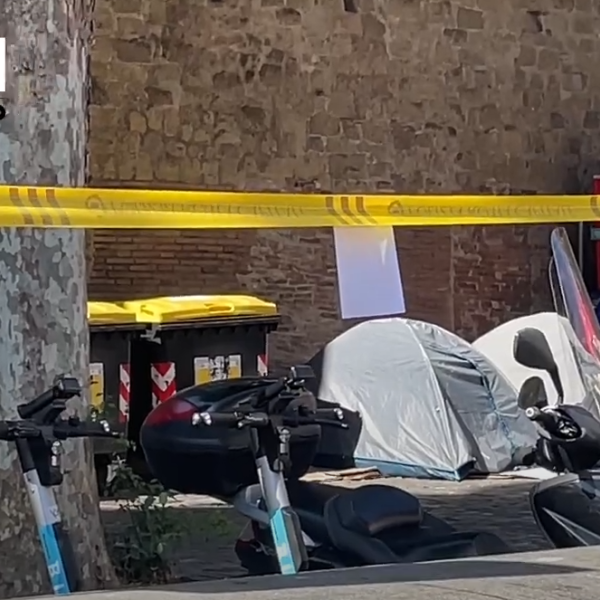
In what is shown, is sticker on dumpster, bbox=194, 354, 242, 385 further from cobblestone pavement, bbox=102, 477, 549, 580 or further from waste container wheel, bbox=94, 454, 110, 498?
waste container wheel, bbox=94, 454, 110, 498

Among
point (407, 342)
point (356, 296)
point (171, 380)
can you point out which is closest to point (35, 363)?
point (356, 296)

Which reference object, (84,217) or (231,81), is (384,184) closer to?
(231,81)

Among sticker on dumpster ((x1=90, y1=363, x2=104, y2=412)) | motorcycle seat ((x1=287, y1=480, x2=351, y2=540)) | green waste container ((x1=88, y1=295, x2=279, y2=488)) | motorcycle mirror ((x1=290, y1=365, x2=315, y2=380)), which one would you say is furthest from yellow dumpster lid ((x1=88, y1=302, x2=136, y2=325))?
motorcycle mirror ((x1=290, y1=365, x2=315, y2=380))

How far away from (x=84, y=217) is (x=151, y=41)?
704 centimetres

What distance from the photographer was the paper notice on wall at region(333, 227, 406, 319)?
509 centimetres

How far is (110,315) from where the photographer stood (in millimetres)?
8984

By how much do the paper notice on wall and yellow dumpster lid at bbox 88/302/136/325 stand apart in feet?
12.5

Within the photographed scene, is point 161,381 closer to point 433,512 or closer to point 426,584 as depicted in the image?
point 433,512

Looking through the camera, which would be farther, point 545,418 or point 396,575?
point 545,418

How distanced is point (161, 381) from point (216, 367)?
1.19ft

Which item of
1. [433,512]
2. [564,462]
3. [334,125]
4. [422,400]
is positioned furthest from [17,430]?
[334,125]

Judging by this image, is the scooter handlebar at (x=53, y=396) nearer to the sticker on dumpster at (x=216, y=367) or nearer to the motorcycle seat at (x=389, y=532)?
the motorcycle seat at (x=389, y=532)

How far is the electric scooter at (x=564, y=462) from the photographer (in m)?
4.83

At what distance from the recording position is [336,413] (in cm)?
446
